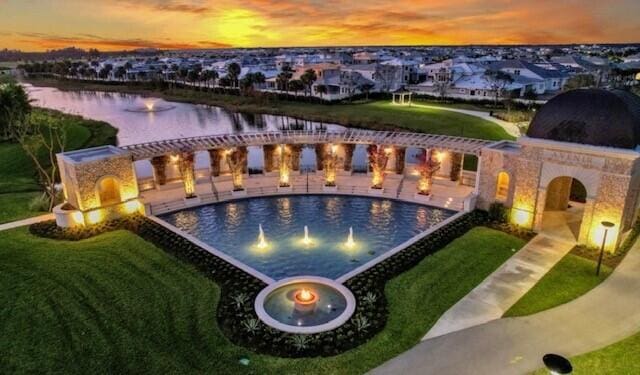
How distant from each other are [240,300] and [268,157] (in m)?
18.4

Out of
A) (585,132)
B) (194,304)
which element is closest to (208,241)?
(194,304)

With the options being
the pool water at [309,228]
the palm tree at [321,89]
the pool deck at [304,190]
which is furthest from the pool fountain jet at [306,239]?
the palm tree at [321,89]

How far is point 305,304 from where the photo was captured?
54.3 feet

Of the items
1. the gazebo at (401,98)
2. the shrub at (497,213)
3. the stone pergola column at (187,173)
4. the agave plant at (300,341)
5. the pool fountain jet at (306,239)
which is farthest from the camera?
the gazebo at (401,98)

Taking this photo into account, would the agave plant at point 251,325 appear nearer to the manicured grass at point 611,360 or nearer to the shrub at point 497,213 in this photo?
the manicured grass at point 611,360

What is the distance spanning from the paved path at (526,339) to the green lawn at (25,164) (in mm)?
26042

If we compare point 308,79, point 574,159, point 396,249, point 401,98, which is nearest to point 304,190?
point 396,249

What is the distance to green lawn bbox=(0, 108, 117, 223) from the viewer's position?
91.1ft

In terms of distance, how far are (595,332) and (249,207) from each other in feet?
68.1

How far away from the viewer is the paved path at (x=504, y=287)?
16156 millimetres

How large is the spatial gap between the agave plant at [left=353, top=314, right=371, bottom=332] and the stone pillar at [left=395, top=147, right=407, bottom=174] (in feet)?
64.4

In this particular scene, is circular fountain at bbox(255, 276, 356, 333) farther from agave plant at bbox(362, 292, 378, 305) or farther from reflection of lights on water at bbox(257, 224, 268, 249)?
reflection of lights on water at bbox(257, 224, 268, 249)

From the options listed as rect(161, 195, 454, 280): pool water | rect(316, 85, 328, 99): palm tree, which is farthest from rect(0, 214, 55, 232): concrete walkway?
rect(316, 85, 328, 99): palm tree

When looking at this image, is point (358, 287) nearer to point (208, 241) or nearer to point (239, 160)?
point (208, 241)
